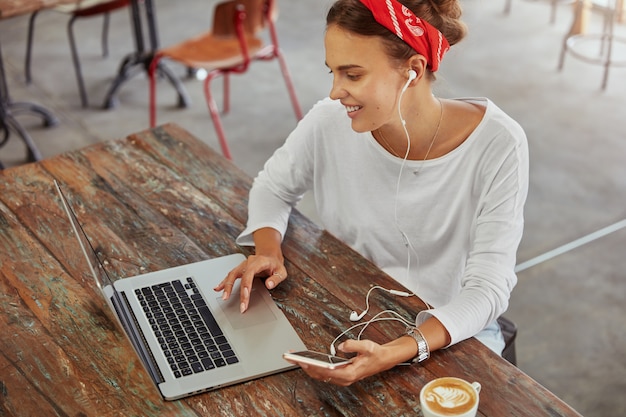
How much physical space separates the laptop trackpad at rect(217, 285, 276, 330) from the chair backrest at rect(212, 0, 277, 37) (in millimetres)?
2080

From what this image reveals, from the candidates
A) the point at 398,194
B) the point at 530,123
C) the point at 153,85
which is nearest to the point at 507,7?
the point at 530,123

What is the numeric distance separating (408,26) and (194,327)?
0.66 m

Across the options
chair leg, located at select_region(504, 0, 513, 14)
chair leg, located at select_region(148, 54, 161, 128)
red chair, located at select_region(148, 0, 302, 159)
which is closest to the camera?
red chair, located at select_region(148, 0, 302, 159)

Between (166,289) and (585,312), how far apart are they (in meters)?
1.68

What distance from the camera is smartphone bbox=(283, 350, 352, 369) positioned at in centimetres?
130

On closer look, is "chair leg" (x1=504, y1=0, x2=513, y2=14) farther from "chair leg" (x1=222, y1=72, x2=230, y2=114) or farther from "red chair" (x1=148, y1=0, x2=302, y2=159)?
"red chair" (x1=148, y1=0, x2=302, y2=159)

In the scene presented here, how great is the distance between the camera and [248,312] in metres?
1.56

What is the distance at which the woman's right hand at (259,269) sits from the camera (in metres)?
1.59

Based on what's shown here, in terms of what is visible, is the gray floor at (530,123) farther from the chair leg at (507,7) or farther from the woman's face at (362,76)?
the woman's face at (362,76)

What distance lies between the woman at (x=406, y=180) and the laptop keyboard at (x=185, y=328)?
7cm

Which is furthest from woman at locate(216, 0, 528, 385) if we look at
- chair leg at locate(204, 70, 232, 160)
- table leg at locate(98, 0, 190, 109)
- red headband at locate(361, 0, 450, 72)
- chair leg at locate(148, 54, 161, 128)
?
table leg at locate(98, 0, 190, 109)

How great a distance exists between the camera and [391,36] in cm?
158

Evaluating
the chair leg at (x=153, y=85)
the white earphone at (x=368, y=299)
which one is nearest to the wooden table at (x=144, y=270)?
the white earphone at (x=368, y=299)

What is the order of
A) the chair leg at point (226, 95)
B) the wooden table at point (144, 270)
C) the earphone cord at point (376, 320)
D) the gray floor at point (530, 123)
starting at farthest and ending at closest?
the chair leg at point (226, 95), the gray floor at point (530, 123), the earphone cord at point (376, 320), the wooden table at point (144, 270)
